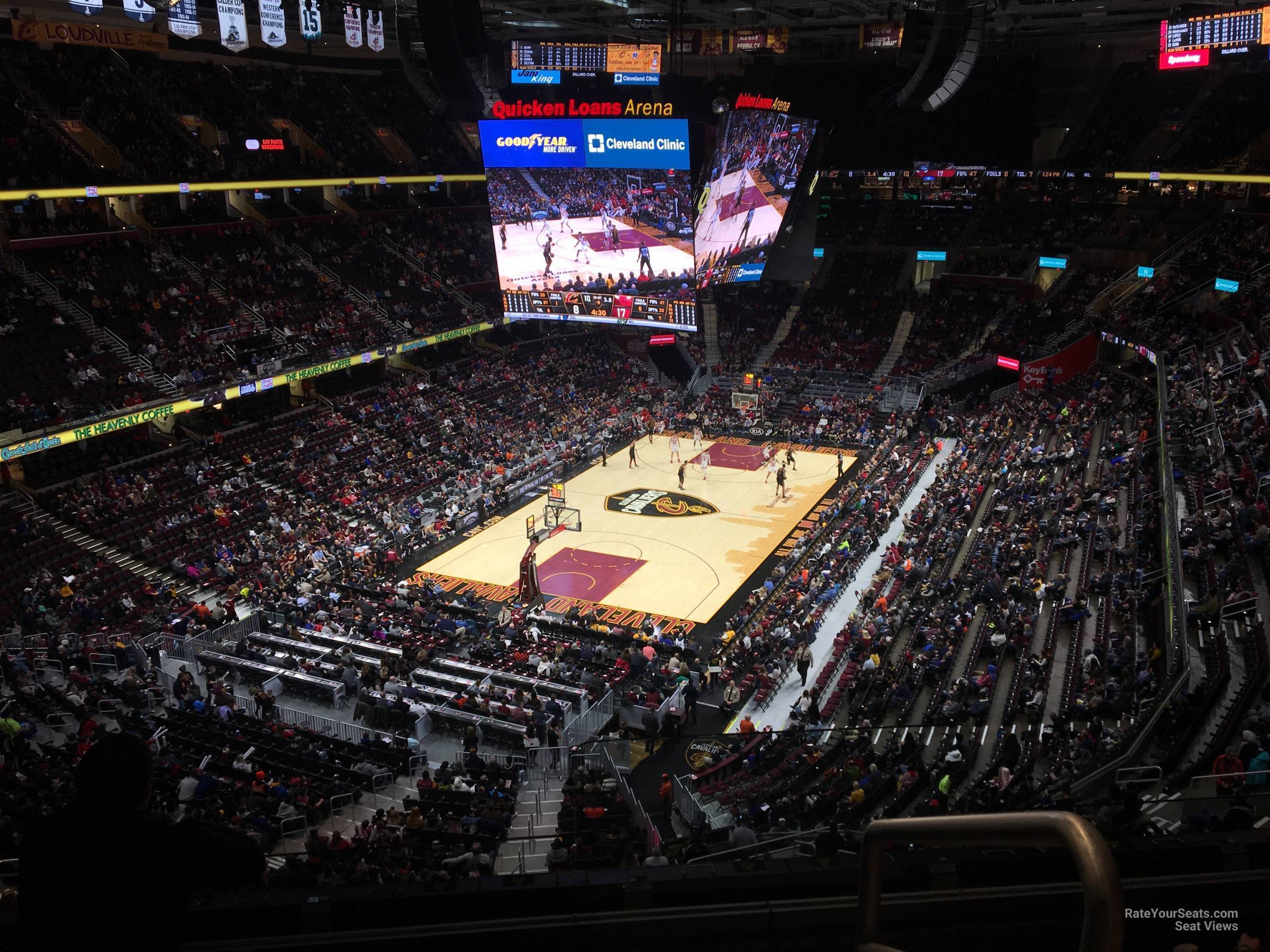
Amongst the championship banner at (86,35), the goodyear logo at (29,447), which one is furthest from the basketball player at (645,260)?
the championship banner at (86,35)

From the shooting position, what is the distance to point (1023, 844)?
1969 mm

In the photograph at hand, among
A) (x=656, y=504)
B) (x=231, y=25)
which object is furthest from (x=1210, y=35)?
(x=231, y=25)

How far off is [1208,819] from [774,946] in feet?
18.1

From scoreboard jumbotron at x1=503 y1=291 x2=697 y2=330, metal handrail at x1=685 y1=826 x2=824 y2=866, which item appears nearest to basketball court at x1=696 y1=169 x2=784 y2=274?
scoreboard jumbotron at x1=503 y1=291 x2=697 y2=330

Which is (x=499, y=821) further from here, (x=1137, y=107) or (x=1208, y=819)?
(x=1137, y=107)

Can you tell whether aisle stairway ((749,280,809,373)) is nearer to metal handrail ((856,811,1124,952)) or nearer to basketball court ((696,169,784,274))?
basketball court ((696,169,784,274))

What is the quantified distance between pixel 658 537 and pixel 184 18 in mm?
18526

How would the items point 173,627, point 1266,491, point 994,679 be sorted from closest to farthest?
point 994,679, point 1266,491, point 173,627

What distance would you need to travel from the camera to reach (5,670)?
1825cm

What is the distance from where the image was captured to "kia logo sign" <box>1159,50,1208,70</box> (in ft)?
111

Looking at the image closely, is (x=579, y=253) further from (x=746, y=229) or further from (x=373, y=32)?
(x=373, y=32)

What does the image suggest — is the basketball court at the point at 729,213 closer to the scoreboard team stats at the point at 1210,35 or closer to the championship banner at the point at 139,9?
the scoreboard team stats at the point at 1210,35

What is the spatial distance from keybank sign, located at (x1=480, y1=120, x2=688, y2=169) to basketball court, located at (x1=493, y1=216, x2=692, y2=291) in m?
1.99

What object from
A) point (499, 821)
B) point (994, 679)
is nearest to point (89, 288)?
point (499, 821)
